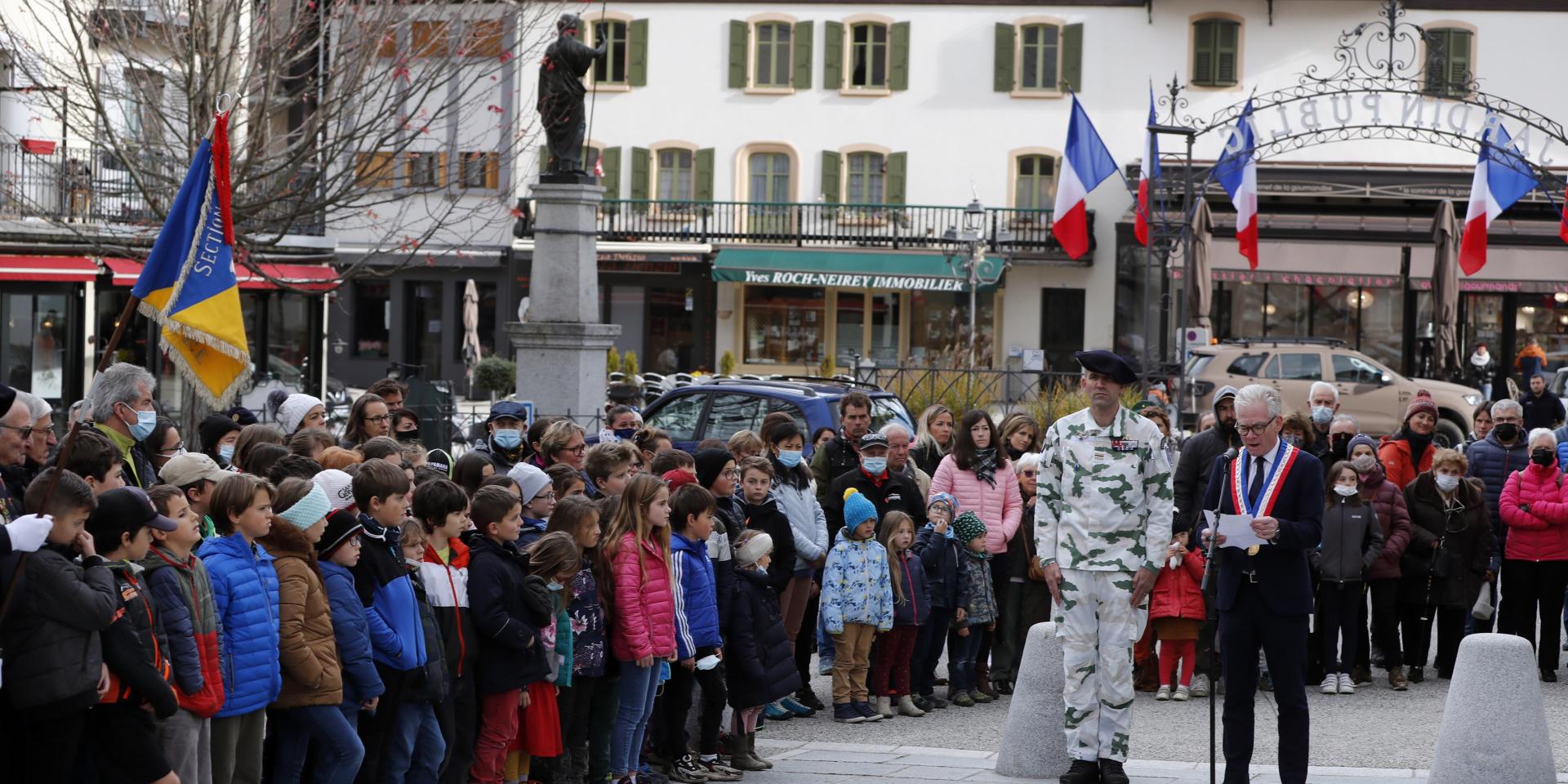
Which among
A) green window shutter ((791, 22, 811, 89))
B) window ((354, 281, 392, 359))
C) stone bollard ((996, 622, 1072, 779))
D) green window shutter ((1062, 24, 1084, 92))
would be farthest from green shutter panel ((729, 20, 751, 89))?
stone bollard ((996, 622, 1072, 779))

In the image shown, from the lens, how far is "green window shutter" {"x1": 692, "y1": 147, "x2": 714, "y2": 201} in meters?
44.1

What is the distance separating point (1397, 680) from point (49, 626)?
907 cm

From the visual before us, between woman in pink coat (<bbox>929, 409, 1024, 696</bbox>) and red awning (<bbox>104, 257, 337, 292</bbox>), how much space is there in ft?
40.4

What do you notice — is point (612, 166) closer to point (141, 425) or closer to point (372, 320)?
point (372, 320)

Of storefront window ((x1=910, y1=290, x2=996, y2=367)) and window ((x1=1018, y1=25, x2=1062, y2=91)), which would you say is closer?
window ((x1=1018, y1=25, x2=1062, y2=91))

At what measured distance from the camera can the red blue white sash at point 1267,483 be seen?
8.47m

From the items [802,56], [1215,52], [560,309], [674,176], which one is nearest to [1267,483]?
[560,309]

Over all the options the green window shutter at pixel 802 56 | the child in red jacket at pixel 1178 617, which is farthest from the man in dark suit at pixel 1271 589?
the green window shutter at pixel 802 56

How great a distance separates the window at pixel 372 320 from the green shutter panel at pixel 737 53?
9.87 metres

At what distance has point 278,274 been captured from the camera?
2425 centimetres

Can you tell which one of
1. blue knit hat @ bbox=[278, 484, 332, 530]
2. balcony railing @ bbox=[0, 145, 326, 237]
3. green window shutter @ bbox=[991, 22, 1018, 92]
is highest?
green window shutter @ bbox=[991, 22, 1018, 92]

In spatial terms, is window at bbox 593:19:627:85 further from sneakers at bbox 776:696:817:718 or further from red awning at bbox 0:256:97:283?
sneakers at bbox 776:696:817:718

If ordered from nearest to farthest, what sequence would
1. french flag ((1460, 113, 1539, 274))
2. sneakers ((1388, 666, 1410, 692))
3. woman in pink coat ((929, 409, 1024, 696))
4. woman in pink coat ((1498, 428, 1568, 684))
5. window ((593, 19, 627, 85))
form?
woman in pink coat ((929, 409, 1024, 696)) < sneakers ((1388, 666, 1410, 692)) < woman in pink coat ((1498, 428, 1568, 684)) < french flag ((1460, 113, 1539, 274)) < window ((593, 19, 627, 85))

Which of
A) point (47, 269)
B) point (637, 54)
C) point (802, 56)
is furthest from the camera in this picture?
point (637, 54)
